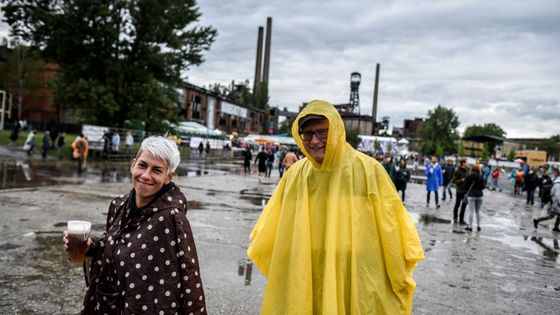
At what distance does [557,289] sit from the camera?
578 centimetres

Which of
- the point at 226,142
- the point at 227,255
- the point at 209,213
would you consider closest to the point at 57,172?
the point at 209,213

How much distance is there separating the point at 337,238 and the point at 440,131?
90336 millimetres

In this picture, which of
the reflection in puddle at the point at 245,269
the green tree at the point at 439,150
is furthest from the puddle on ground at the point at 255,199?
the green tree at the point at 439,150

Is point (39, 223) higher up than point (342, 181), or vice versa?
point (342, 181)

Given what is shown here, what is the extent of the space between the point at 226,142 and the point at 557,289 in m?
38.6

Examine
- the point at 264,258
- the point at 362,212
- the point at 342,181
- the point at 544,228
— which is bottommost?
the point at 544,228

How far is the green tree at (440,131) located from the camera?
3354 inches

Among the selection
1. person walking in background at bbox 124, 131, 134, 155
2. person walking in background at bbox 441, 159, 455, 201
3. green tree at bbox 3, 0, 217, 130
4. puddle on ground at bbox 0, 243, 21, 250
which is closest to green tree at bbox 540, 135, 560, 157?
person walking in background at bbox 441, 159, 455, 201

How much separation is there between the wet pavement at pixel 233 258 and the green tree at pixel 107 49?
47.3 feet

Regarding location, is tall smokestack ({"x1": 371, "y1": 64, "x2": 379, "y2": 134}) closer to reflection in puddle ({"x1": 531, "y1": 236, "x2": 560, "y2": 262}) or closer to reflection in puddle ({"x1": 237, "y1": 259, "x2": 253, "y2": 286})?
reflection in puddle ({"x1": 531, "y1": 236, "x2": 560, "y2": 262})

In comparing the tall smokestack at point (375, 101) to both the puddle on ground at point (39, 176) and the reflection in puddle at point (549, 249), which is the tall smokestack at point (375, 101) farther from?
the reflection in puddle at point (549, 249)

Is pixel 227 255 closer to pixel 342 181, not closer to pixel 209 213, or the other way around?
pixel 209 213

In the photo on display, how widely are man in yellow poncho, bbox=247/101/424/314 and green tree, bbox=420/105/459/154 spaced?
87.6m

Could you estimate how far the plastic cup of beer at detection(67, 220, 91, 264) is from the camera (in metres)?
2.24
